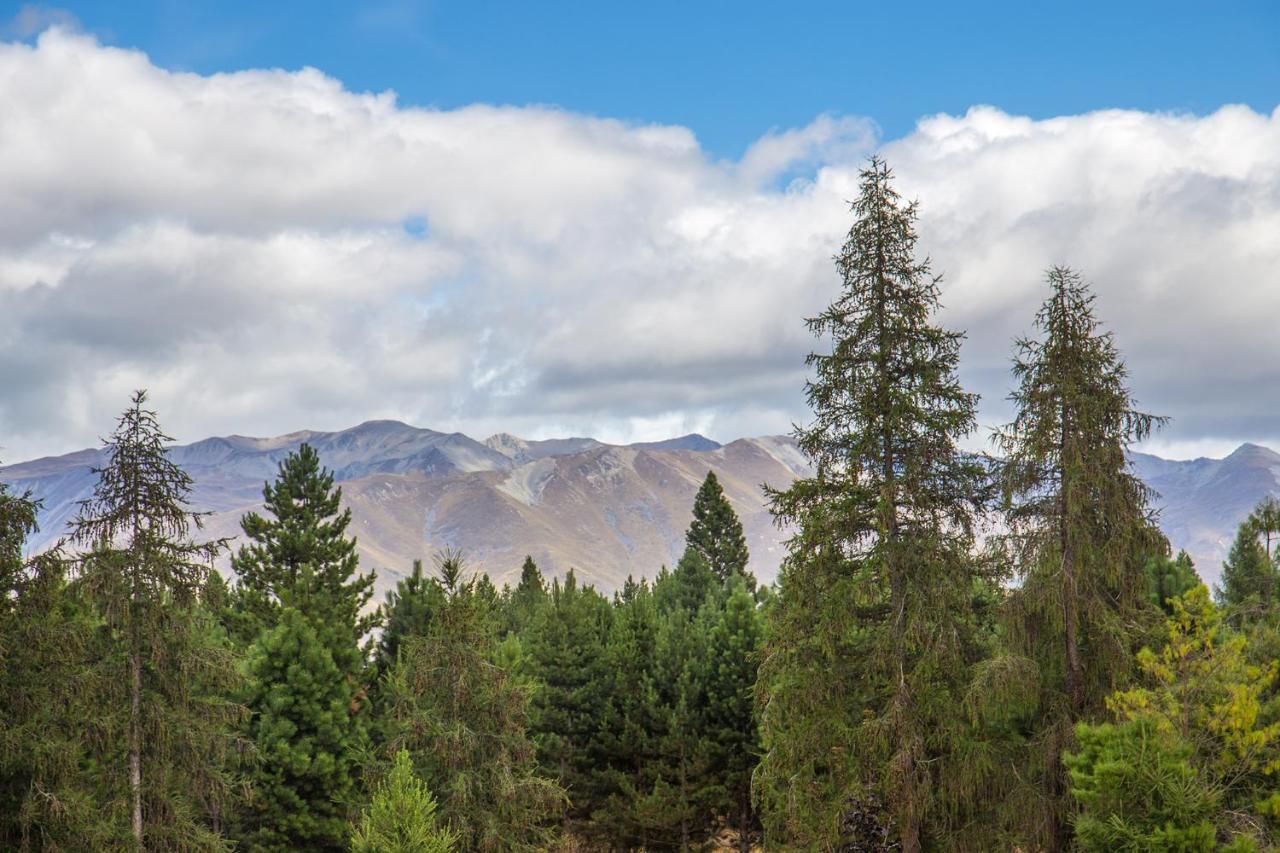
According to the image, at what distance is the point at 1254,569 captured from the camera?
52.0 metres

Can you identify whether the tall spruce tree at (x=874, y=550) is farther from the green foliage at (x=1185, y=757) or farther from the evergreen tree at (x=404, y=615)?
the evergreen tree at (x=404, y=615)

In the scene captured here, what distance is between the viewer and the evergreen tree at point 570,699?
3494 centimetres

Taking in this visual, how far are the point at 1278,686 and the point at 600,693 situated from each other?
21.1m

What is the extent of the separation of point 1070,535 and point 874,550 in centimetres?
368

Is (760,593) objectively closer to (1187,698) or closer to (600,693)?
(600,693)

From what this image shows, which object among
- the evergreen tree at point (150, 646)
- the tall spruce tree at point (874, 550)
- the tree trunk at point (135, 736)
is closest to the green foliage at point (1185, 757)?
the tall spruce tree at point (874, 550)

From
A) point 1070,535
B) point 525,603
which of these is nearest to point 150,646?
point 1070,535

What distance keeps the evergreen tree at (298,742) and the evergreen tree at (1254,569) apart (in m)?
22.2

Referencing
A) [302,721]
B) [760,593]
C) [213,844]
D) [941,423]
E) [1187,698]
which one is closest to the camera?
[1187,698]

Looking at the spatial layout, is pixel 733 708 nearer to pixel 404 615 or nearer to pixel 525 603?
pixel 404 615

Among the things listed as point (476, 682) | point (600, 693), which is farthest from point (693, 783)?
point (476, 682)

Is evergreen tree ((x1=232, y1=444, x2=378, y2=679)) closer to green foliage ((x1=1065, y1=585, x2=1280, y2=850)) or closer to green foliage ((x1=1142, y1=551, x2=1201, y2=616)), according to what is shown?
green foliage ((x1=1065, y1=585, x2=1280, y2=850))

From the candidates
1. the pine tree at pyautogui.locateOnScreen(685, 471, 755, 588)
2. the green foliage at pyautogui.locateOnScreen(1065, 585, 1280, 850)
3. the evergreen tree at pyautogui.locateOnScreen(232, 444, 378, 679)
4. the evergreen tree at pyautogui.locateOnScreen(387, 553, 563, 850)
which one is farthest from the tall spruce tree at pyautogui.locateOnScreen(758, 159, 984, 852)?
the pine tree at pyautogui.locateOnScreen(685, 471, 755, 588)

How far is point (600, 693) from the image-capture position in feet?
119
